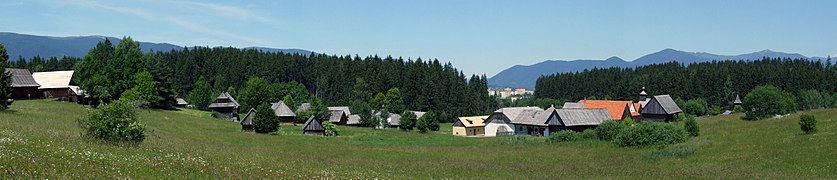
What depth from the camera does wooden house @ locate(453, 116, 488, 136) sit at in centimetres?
9681

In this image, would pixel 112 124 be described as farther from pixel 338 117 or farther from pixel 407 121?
pixel 338 117

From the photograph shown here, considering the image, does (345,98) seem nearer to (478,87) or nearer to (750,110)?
(478,87)

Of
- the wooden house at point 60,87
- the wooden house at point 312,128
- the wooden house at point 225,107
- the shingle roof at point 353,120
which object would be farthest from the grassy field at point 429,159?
the shingle roof at point 353,120

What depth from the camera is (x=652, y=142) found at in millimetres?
42938

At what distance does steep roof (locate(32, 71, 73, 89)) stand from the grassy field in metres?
30.2

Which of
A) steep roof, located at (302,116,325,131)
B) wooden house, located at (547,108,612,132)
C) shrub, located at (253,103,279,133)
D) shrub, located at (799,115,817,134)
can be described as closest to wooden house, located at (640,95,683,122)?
wooden house, located at (547,108,612,132)

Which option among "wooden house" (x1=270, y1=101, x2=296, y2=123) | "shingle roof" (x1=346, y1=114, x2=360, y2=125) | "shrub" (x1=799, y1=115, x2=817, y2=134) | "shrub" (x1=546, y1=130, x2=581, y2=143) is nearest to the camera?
"shrub" (x1=799, y1=115, x2=817, y2=134)

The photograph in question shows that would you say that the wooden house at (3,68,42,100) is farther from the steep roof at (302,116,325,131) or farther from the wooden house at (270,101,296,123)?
the steep roof at (302,116,325,131)

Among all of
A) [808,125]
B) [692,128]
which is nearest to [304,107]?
[692,128]

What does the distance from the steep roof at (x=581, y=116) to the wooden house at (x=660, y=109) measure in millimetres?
17309

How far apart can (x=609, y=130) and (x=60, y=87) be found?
221ft

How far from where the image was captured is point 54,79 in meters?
80.1

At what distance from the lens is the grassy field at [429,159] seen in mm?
16062

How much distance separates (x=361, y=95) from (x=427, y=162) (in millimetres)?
95617
